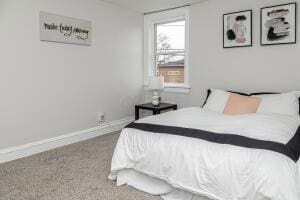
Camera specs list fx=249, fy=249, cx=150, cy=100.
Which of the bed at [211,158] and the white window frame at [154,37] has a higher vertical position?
the white window frame at [154,37]

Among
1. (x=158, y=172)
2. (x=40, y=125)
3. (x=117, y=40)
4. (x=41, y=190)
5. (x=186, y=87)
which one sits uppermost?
(x=117, y=40)

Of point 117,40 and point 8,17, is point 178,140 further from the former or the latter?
point 117,40

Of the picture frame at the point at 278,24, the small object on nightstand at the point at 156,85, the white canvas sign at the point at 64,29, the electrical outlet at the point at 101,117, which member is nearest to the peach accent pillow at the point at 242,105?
the picture frame at the point at 278,24

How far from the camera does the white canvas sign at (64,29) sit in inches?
127

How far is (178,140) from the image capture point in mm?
2080

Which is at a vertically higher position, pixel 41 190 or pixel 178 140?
pixel 178 140

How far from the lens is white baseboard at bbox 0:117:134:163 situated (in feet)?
9.87

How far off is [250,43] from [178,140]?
87.1 inches

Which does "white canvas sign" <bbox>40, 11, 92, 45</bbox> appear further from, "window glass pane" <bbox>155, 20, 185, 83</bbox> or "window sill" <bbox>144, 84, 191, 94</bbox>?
"window sill" <bbox>144, 84, 191, 94</bbox>

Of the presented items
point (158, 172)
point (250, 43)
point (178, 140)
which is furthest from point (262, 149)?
point (250, 43)

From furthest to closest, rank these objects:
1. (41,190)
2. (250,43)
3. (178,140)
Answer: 1. (250,43)
2. (41,190)
3. (178,140)

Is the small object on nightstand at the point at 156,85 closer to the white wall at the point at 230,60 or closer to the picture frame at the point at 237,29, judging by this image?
the white wall at the point at 230,60

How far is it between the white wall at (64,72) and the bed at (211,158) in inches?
57.8

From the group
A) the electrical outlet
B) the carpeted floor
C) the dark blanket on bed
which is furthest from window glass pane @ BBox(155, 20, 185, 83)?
the dark blanket on bed
